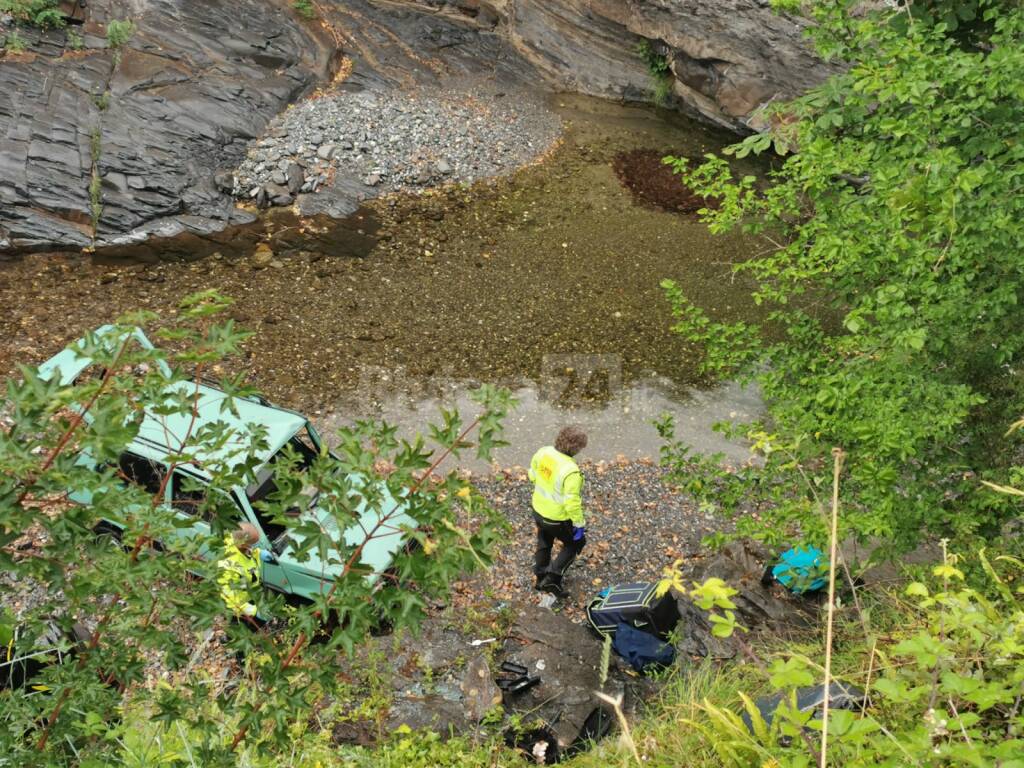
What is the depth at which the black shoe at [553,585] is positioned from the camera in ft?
27.6

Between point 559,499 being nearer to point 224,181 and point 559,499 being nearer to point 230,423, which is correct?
point 230,423

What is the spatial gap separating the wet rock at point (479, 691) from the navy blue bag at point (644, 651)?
122cm

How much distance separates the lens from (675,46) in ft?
60.5

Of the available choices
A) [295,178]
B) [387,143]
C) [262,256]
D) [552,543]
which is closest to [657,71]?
[387,143]

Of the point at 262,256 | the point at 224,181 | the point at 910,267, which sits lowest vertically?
the point at 262,256

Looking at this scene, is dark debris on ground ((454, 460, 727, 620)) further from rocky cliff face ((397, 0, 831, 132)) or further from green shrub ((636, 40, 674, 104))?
green shrub ((636, 40, 674, 104))

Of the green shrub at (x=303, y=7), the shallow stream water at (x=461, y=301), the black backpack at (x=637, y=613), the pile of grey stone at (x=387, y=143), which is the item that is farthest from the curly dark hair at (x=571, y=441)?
the green shrub at (x=303, y=7)

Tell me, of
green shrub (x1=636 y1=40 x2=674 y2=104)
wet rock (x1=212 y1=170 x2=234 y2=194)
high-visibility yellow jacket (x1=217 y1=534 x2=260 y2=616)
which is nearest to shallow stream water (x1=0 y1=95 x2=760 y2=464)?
wet rock (x1=212 y1=170 x2=234 y2=194)

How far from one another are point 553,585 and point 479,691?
87.3 inches

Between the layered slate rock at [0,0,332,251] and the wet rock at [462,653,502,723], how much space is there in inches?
435

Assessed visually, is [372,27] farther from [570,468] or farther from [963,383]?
[963,383]

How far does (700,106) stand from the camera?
62.0 feet

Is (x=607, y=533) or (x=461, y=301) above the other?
(x=607, y=533)

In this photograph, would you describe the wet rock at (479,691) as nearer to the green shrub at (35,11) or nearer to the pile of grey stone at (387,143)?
the pile of grey stone at (387,143)
